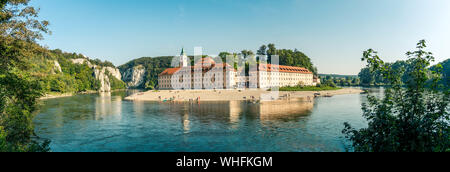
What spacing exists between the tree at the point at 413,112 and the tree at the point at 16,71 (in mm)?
17223

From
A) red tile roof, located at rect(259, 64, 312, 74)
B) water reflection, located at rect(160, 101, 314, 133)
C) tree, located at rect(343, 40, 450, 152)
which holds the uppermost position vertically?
red tile roof, located at rect(259, 64, 312, 74)

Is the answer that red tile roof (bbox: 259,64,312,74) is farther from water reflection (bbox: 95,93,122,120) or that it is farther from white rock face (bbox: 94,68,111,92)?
white rock face (bbox: 94,68,111,92)

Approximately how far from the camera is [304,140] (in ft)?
74.8

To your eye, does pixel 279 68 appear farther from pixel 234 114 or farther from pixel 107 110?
pixel 107 110

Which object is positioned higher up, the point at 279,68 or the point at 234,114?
the point at 279,68

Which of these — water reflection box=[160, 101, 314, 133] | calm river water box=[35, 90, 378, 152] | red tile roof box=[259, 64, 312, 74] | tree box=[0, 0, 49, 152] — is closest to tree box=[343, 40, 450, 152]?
calm river water box=[35, 90, 378, 152]

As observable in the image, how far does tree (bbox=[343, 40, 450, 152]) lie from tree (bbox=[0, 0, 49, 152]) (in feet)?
56.5

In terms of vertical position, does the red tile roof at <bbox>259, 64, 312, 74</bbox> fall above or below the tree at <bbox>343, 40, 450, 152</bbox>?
above

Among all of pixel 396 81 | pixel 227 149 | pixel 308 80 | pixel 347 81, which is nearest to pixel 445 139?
Answer: pixel 396 81

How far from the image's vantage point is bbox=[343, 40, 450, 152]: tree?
801 cm

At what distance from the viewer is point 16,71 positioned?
16.4 metres

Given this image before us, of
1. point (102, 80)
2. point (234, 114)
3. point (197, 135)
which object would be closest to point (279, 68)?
point (234, 114)

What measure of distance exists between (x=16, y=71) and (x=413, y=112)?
22037 millimetres
